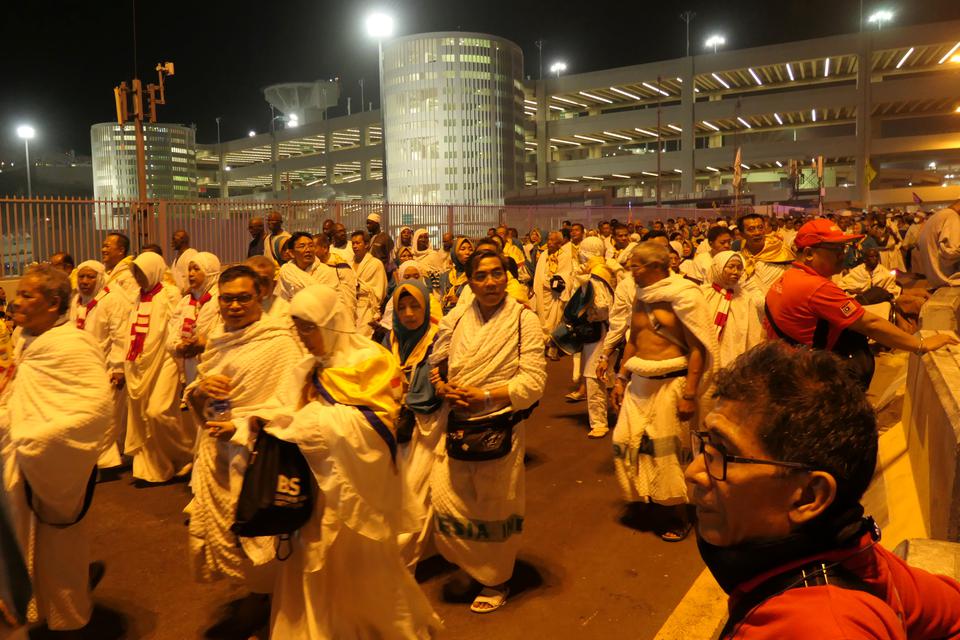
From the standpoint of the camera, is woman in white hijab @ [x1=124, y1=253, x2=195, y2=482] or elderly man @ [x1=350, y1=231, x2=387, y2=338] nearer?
woman in white hijab @ [x1=124, y1=253, x2=195, y2=482]

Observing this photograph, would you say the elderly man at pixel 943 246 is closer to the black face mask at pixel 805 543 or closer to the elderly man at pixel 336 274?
the elderly man at pixel 336 274

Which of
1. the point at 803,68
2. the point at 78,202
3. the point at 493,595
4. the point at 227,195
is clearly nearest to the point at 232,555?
the point at 493,595

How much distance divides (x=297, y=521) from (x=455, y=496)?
110 centimetres

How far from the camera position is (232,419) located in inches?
141

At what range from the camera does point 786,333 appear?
4086 millimetres

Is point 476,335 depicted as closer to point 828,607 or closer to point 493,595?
point 493,595

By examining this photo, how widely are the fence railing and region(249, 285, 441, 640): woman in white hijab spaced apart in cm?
1074

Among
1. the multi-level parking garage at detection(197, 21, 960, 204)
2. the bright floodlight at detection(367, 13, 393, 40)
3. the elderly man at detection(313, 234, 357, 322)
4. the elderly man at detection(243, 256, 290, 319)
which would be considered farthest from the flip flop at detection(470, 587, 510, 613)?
the multi-level parking garage at detection(197, 21, 960, 204)

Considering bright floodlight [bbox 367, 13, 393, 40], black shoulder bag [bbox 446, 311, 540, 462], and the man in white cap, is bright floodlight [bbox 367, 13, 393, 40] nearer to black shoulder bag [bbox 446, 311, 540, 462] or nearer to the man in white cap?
the man in white cap

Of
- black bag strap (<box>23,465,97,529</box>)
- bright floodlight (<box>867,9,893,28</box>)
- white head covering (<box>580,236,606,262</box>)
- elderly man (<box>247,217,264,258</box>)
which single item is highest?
bright floodlight (<box>867,9,893,28</box>)

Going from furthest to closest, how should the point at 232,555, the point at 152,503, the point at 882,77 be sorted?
the point at 882,77
the point at 152,503
the point at 232,555

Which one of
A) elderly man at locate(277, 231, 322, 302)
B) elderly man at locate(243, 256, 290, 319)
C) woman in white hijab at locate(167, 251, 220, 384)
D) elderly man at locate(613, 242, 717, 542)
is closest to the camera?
elderly man at locate(243, 256, 290, 319)

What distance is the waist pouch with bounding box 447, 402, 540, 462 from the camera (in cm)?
387

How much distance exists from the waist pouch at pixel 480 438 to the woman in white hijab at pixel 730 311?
3065mm
